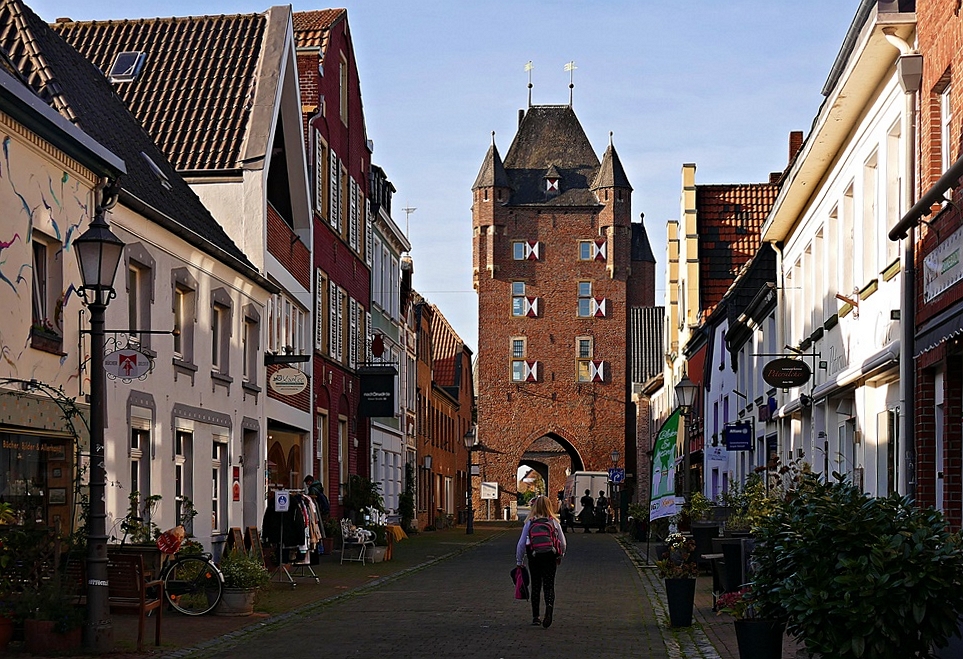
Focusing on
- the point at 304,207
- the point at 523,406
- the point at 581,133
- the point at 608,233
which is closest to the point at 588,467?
the point at 523,406

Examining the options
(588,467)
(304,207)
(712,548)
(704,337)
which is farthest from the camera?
(588,467)

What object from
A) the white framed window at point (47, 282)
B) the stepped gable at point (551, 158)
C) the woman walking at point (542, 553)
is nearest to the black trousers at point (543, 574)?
the woman walking at point (542, 553)

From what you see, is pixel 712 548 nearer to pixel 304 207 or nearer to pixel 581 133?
pixel 304 207

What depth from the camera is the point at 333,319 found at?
117ft

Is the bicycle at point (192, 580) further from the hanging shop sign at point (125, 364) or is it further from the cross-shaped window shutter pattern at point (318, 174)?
the cross-shaped window shutter pattern at point (318, 174)

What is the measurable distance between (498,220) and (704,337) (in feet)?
137

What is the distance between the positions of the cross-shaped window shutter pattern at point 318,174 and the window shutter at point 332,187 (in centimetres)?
65

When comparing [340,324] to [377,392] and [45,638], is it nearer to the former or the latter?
[377,392]

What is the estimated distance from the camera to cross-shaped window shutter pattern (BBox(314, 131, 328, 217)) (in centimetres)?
3316

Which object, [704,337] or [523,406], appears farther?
[523,406]

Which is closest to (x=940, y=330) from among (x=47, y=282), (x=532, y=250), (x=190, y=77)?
(x=47, y=282)

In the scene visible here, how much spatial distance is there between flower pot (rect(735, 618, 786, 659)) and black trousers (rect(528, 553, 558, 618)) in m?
5.72

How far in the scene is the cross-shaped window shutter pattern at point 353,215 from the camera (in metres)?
38.1

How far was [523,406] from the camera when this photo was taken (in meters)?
83.8
